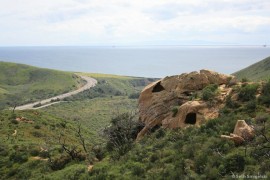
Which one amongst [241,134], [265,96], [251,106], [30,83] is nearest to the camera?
[241,134]

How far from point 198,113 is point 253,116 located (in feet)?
14.5

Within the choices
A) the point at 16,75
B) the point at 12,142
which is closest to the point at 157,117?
the point at 12,142

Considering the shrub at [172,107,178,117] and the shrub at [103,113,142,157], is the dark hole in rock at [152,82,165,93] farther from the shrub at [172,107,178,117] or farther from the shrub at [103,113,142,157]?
the shrub at [172,107,178,117]

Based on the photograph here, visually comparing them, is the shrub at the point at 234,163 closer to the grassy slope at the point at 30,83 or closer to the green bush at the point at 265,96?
the green bush at the point at 265,96

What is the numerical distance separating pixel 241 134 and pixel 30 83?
171423mm

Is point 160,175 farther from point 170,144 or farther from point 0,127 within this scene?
point 0,127

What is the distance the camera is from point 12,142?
3388 centimetres

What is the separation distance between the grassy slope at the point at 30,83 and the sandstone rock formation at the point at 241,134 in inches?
4866

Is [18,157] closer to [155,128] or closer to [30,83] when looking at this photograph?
[155,128]

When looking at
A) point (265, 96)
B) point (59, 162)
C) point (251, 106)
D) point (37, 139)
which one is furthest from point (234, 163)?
point (37, 139)

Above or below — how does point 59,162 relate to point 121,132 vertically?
below

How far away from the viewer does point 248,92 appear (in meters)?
22.3

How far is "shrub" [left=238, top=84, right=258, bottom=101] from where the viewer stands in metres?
22.1

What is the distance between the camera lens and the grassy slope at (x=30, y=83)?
14338 centimetres
